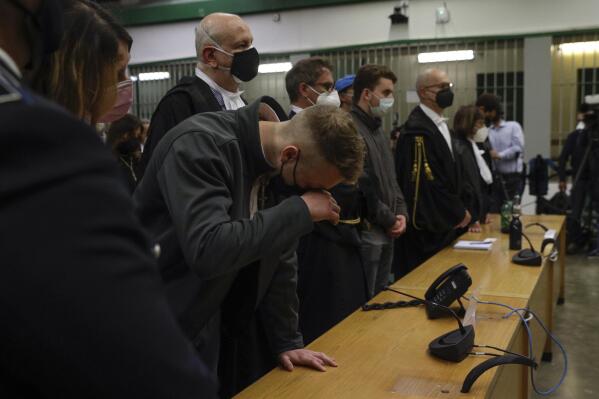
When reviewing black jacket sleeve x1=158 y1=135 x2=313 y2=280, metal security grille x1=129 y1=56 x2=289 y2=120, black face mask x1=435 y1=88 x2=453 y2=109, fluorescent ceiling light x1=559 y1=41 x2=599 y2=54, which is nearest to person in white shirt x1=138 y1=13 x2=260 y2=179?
black jacket sleeve x1=158 y1=135 x2=313 y2=280

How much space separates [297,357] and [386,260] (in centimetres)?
179

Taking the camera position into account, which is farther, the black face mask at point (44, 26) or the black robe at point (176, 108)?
the black robe at point (176, 108)

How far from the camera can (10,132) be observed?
1.54 feet

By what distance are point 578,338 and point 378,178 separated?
1.87 m

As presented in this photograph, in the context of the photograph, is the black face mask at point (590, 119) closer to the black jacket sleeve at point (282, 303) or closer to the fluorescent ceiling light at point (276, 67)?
the fluorescent ceiling light at point (276, 67)

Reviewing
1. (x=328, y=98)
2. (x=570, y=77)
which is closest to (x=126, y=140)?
(x=328, y=98)

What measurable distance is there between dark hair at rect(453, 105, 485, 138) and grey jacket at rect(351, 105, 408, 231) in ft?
4.36

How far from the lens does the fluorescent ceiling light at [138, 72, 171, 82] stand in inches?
384

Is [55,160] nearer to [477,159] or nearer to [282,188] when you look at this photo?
[282,188]

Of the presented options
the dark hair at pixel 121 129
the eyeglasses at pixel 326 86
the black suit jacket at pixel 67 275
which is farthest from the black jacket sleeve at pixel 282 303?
the dark hair at pixel 121 129

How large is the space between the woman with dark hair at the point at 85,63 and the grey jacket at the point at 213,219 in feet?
1.27

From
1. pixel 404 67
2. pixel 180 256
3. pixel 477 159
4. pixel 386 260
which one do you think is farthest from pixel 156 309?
pixel 404 67

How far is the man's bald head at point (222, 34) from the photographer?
8.80 feet

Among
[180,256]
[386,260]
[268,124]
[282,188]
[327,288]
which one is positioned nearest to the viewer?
[180,256]
